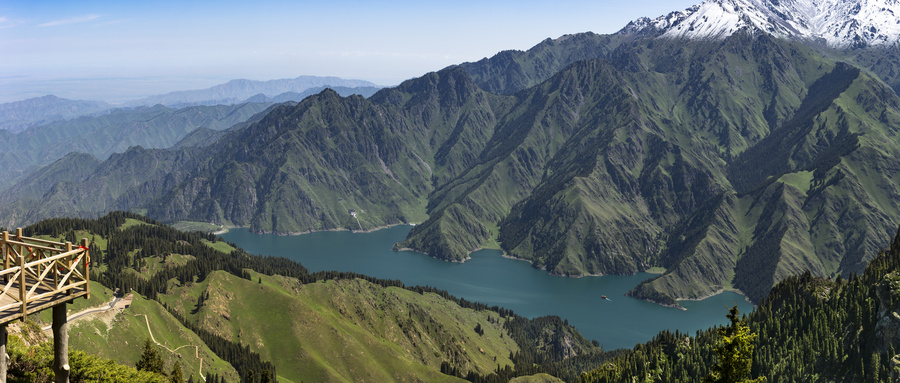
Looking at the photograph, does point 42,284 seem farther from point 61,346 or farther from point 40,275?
point 61,346

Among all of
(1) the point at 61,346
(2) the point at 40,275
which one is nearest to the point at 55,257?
(2) the point at 40,275

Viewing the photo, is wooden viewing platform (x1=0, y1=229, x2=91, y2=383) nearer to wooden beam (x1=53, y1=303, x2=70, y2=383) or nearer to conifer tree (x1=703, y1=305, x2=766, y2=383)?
wooden beam (x1=53, y1=303, x2=70, y2=383)

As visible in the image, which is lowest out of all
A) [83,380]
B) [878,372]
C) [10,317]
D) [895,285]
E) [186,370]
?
[186,370]

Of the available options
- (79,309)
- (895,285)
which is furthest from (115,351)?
(895,285)

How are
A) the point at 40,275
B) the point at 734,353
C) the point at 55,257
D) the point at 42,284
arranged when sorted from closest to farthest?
1. the point at 55,257
2. the point at 40,275
3. the point at 42,284
4. the point at 734,353

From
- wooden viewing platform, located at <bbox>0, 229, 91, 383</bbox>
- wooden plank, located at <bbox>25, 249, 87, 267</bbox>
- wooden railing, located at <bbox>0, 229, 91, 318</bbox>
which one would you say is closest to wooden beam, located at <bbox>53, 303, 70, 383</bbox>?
wooden viewing platform, located at <bbox>0, 229, 91, 383</bbox>

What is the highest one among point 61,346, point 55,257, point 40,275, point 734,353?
point 55,257

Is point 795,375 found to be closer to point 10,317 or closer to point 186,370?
point 186,370
